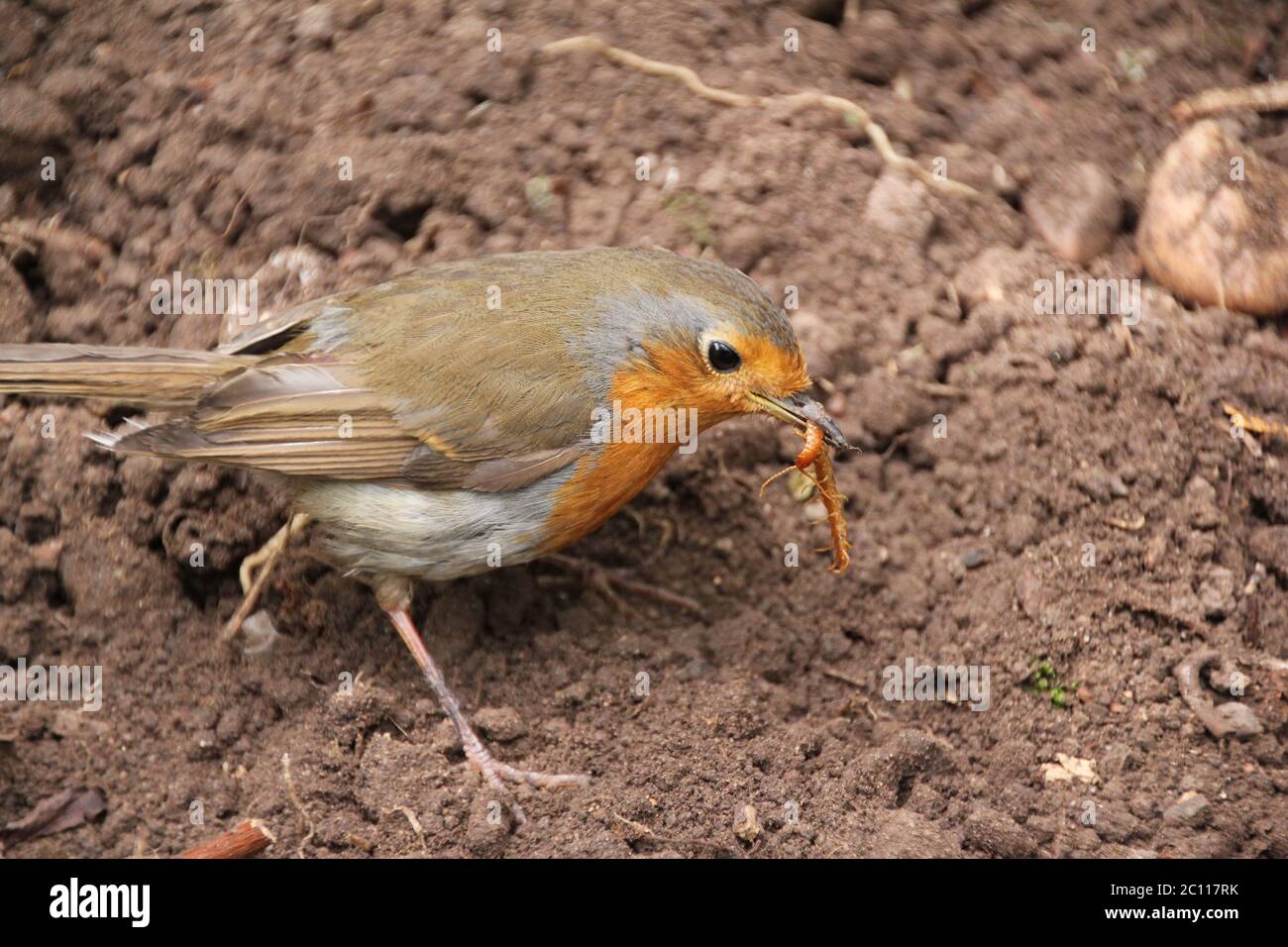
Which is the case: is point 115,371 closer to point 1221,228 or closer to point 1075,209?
point 1075,209

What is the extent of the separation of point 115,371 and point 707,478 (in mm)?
2136

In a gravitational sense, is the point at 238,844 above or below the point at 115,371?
below

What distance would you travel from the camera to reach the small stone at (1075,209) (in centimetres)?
540

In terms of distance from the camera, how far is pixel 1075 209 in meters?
5.44

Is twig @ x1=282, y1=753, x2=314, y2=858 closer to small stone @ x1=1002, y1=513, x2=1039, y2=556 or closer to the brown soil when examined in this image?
the brown soil

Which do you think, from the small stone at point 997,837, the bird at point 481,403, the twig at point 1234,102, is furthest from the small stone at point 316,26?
the small stone at point 997,837

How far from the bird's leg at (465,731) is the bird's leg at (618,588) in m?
0.63

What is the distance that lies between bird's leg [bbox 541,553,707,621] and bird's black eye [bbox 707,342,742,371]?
0.99m

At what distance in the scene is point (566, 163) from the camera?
216 inches

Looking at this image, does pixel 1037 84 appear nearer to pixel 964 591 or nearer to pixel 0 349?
pixel 964 591

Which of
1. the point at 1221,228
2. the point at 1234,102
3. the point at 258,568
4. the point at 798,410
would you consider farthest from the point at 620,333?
the point at 1234,102

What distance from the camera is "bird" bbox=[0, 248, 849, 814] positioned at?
4328mm

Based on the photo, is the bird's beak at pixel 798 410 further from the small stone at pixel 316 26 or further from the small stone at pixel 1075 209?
the small stone at pixel 316 26

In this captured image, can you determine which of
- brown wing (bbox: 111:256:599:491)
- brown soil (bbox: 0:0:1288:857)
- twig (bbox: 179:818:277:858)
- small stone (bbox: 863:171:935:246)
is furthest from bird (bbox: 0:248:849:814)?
small stone (bbox: 863:171:935:246)
